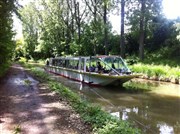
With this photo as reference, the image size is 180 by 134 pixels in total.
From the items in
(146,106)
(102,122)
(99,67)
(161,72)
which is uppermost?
(99,67)

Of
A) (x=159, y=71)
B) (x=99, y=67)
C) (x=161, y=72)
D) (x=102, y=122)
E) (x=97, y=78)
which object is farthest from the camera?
(x=159, y=71)

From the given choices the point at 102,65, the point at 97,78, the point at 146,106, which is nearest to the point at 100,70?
the point at 97,78

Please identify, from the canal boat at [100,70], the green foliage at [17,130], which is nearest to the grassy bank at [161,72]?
the canal boat at [100,70]

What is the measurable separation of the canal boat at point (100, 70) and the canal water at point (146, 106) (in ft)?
2.68

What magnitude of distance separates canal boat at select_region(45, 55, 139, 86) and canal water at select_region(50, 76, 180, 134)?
82 centimetres

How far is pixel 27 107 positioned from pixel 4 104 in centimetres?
116

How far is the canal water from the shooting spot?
10062 mm

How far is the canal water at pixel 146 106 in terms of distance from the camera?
1006 cm

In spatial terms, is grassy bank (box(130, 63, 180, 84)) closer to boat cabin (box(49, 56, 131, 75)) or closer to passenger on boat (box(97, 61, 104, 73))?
boat cabin (box(49, 56, 131, 75))

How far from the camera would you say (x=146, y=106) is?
1348cm

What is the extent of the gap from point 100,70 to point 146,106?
26.2 feet

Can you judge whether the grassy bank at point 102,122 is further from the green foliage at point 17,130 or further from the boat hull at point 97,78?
the boat hull at point 97,78

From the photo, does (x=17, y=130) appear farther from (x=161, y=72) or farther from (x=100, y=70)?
(x=161, y=72)

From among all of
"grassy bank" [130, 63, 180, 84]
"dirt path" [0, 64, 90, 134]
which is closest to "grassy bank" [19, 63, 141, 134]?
"dirt path" [0, 64, 90, 134]
